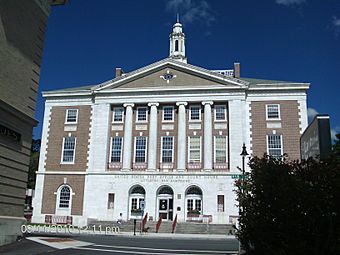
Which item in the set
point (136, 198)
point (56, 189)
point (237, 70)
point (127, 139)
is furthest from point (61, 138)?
point (237, 70)

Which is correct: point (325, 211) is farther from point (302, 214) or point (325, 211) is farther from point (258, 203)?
point (258, 203)

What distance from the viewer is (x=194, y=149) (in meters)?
40.0

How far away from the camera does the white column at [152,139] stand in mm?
39781

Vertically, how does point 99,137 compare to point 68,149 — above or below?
above

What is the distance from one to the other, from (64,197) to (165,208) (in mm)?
10672

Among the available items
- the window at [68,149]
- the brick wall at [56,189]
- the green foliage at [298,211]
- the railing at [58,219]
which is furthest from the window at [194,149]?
the green foliage at [298,211]

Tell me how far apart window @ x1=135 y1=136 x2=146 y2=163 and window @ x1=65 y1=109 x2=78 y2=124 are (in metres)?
7.52

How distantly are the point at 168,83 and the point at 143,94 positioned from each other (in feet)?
9.44

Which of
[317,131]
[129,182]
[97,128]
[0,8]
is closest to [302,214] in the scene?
[317,131]

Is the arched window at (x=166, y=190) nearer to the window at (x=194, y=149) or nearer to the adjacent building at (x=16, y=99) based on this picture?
the window at (x=194, y=149)

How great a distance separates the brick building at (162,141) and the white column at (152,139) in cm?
10

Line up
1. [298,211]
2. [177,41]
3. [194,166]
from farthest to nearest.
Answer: [177,41], [194,166], [298,211]

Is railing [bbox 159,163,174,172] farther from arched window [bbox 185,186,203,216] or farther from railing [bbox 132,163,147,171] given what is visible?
arched window [bbox 185,186,203,216]

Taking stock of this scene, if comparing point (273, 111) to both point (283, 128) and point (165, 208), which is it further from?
point (165, 208)
